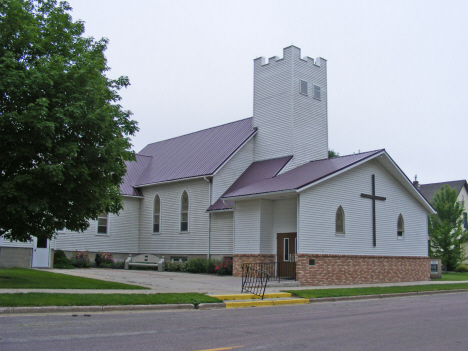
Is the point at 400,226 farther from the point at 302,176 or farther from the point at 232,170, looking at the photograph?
the point at 232,170

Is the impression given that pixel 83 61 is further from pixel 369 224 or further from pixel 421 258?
pixel 421 258

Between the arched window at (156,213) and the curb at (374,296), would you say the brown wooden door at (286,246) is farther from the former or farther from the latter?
the arched window at (156,213)

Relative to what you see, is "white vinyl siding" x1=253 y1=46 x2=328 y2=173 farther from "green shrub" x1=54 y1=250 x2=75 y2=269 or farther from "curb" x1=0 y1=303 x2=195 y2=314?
"curb" x1=0 y1=303 x2=195 y2=314

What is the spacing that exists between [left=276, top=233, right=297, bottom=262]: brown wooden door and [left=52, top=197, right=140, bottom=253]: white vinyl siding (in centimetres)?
1126

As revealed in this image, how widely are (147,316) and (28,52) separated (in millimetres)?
10265

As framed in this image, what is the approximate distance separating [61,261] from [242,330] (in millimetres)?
21550

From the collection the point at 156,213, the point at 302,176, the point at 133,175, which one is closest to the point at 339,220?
the point at 302,176

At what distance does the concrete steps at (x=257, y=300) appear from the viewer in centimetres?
1504

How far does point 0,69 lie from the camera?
15.0 meters

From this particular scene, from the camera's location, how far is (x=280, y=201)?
2619cm

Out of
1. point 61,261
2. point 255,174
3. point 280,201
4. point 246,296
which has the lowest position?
point 246,296

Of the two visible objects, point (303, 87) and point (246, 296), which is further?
point (303, 87)

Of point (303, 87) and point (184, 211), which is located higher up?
point (303, 87)

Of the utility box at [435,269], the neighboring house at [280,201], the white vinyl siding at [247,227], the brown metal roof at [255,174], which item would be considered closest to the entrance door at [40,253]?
the neighboring house at [280,201]
